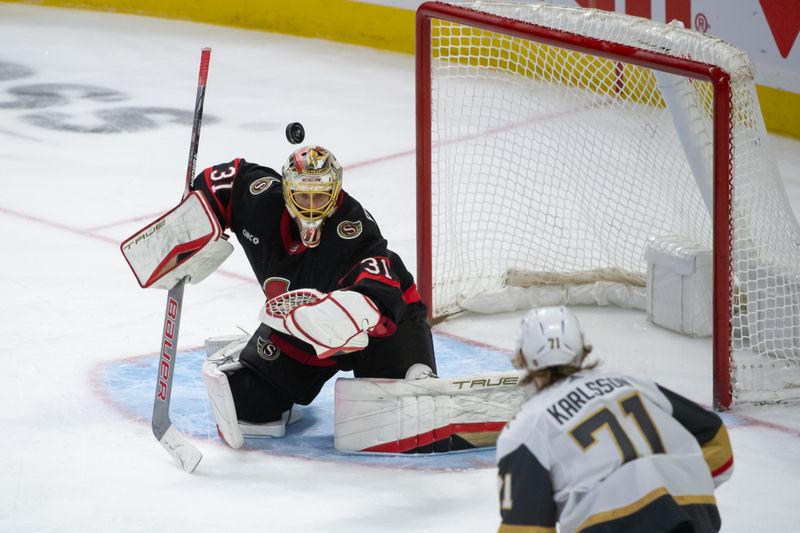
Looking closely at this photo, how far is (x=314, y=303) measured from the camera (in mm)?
3605

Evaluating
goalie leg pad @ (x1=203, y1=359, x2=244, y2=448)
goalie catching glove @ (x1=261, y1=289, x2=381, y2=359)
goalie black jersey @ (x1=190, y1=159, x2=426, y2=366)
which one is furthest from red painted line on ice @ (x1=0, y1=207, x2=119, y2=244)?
goalie catching glove @ (x1=261, y1=289, x2=381, y2=359)

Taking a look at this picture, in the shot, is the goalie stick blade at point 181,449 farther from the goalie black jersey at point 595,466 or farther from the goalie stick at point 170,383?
the goalie black jersey at point 595,466

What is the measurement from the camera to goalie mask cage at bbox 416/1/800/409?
13.5 feet

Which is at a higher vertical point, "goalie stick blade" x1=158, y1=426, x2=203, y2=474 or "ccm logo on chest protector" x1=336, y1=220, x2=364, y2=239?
"ccm logo on chest protector" x1=336, y1=220, x2=364, y2=239

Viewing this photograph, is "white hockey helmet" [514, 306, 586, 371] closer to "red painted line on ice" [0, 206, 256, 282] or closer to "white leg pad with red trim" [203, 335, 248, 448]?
"white leg pad with red trim" [203, 335, 248, 448]

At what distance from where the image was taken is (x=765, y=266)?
14.1ft

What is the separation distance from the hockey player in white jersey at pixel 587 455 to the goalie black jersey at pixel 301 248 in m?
1.31

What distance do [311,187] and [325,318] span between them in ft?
1.15

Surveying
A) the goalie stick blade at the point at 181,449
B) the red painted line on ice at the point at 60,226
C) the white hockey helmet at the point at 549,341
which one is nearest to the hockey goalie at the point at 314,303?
the goalie stick blade at the point at 181,449

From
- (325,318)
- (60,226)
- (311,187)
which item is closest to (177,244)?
(311,187)

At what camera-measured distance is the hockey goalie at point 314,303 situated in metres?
3.73

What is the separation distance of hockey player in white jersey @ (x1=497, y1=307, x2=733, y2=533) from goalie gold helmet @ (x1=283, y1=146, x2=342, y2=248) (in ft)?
4.58

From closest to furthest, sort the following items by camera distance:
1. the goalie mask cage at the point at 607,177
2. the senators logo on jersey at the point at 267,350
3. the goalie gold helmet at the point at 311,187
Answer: the goalie gold helmet at the point at 311,187
the senators logo on jersey at the point at 267,350
the goalie mask cage at the point at 607,177

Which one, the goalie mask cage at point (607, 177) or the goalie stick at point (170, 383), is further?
the goalie mask cage at point (607, 177)
